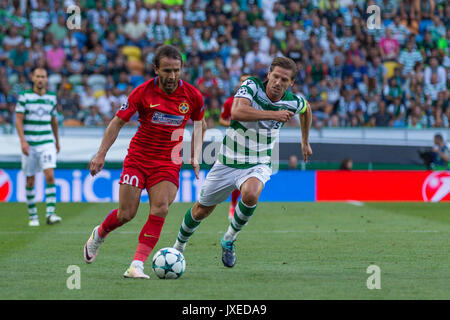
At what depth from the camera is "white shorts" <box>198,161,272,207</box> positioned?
7324 mm

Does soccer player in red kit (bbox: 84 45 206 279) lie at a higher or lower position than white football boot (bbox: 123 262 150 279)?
higher

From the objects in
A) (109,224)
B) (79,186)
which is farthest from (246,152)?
(79,186)

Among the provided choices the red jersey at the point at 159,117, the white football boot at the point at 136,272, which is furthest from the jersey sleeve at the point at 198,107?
the white football boot at the point at 136,272

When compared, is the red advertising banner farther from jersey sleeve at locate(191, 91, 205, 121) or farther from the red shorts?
the red shorts

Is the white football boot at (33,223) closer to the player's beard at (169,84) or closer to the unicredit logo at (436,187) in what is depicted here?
the player's beard at (169,84)

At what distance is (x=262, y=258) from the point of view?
8008 mm

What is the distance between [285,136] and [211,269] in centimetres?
1044

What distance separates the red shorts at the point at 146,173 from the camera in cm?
677

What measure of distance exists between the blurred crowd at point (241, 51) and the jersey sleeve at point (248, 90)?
1064cm

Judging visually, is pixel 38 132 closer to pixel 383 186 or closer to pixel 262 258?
pixel 262 258

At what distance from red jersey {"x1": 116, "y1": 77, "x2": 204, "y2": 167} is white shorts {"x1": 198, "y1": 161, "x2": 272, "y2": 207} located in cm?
52

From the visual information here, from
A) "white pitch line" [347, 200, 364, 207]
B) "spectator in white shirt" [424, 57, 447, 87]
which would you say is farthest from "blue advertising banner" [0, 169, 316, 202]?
"spectator in white shirt" [424, 57, 447, 87]

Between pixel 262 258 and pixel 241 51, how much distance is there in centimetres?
1299
